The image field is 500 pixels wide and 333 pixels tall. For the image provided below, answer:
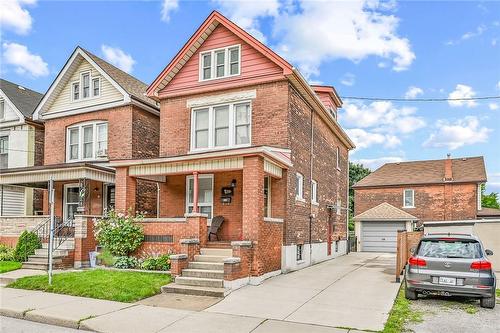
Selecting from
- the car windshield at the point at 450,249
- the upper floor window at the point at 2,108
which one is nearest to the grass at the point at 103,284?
the car windshield at the point at 450,249

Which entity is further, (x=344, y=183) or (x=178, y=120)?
(x=344, y=183)

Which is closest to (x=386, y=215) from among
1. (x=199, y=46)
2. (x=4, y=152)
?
(x=199, y=46)

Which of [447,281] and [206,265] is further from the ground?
[447,281]

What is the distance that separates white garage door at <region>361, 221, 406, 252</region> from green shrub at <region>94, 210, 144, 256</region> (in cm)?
2008

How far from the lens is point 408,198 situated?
34.1m

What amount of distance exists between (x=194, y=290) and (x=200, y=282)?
0.52m

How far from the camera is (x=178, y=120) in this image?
56.6 ft

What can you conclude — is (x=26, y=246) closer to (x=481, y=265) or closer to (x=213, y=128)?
(x=213, y=128)

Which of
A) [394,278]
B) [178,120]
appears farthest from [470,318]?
[178,120]

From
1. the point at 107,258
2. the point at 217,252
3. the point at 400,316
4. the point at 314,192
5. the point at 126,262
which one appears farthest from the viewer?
the point at 314,192

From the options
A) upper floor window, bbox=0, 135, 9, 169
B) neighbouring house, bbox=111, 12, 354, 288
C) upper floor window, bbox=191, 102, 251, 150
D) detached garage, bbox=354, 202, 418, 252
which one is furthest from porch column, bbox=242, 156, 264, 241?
detached garage, bbox=354, 202, 418, 252

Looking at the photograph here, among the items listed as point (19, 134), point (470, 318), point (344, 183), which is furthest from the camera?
point (344, 183)

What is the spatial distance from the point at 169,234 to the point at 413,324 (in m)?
7.97

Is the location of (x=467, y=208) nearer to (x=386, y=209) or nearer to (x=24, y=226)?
(x=386, y=209)
